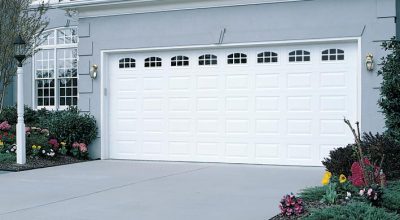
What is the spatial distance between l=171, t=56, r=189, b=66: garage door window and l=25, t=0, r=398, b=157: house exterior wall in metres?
0.37

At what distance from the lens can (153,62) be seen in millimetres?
13938

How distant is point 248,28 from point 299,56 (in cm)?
131

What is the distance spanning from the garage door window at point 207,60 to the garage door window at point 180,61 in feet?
1.20

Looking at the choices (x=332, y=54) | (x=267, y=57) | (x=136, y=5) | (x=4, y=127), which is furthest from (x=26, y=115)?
(x=332, y=54)

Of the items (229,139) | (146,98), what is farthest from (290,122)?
(146,98)

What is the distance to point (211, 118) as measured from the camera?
1321 centimetres

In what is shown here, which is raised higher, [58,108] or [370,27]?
[370,27]

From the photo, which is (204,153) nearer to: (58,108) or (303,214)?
(58,108)

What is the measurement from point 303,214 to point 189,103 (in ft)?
23.4

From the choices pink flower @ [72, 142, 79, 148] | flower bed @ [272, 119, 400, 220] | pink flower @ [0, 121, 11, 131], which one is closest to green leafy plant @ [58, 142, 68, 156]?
pink flower @ [72, 142, 79, 148]

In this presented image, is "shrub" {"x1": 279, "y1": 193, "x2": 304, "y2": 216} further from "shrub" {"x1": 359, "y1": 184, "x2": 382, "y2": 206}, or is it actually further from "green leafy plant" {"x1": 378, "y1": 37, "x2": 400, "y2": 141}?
"green leafy plant" {"x1": 378, "y1": 37, "x2": 400, "y2": 141}

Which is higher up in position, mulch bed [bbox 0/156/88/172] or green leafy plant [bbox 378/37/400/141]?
green leafy plant [bbox 378/37/400/141]

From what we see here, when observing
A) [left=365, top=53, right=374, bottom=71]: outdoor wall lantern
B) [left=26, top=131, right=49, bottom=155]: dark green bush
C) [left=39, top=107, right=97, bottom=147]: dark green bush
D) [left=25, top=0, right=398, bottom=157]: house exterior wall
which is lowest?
[left=26, top=131, right=49, bottom=155]: dark green bush

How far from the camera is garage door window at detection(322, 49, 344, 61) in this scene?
12.1 m
